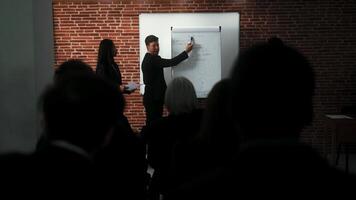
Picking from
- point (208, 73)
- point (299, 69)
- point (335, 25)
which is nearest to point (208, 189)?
point (299, 69)

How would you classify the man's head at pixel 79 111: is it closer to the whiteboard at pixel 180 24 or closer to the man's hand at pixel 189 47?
the man's hand at pixel 189 47

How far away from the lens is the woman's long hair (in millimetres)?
5094

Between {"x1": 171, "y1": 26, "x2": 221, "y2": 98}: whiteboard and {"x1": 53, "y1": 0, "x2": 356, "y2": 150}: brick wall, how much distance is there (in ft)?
1.29

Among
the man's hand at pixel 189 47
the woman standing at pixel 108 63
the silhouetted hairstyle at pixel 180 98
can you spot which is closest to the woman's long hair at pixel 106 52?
the woman standing at pixel 108 63

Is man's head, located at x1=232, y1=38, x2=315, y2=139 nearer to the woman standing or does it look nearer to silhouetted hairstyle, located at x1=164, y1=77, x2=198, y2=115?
silhouetted hairstyle, located at x1=164, y1=77, x2=198, y2=115

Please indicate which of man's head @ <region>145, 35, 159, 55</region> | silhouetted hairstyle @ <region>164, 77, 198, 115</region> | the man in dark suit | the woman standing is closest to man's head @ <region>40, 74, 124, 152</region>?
silhouetted hairstyle @ <region>164, 77, 198, 115</region>

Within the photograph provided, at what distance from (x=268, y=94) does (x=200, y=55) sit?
6.05 metres

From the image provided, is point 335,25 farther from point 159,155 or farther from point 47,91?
point 47,91

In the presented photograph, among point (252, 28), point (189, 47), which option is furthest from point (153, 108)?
point (252, 28)

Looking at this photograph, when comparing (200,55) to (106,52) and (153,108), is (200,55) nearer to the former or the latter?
(153,108)

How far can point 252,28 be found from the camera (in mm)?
7188

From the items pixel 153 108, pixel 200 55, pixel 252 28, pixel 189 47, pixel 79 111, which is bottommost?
pixel 153 108

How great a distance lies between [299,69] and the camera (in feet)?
3.43

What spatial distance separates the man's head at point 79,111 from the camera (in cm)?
120
